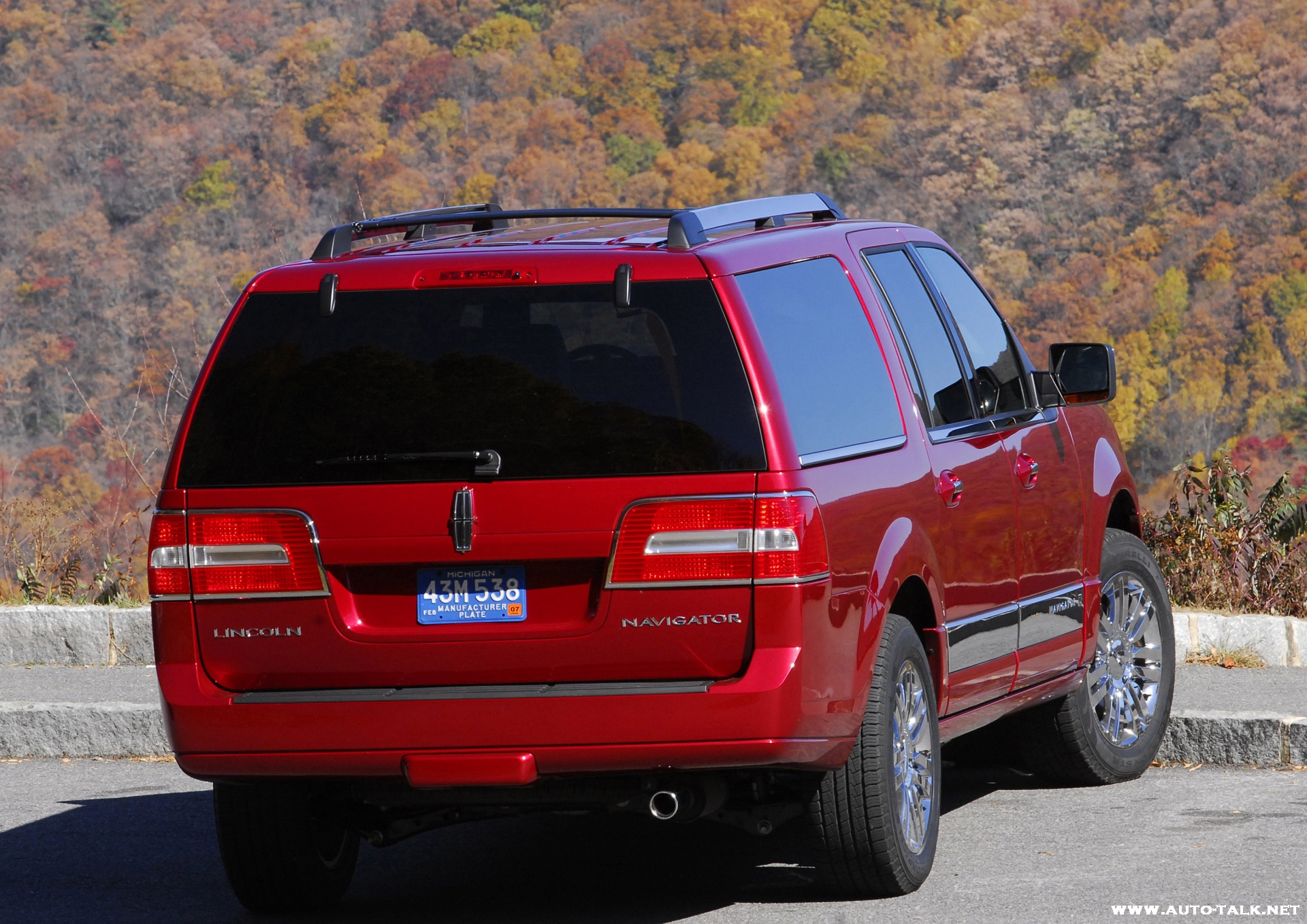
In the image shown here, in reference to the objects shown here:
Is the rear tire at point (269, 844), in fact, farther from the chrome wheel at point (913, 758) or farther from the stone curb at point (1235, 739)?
the stone curb at point (1235, 739)

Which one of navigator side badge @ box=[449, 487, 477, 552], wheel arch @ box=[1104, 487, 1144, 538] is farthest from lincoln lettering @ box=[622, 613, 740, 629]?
wheel arch @ box=[1104, 487, 1144, 538]

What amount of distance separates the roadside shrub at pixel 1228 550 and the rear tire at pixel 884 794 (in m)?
6.03

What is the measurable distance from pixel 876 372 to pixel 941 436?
0.40 meters

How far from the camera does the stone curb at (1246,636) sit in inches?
367

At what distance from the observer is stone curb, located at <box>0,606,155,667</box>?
9.88 m

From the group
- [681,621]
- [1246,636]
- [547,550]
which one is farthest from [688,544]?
[1246,636]

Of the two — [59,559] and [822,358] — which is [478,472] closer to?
[822,358]

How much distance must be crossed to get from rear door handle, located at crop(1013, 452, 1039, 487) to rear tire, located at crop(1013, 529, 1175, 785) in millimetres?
884

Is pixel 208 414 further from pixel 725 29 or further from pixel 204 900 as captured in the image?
pixel 725 29

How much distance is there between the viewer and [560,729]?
172 inches

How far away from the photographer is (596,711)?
14.3 feet

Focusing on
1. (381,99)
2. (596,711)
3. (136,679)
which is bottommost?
(136,679)

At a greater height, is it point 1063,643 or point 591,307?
point 591,307

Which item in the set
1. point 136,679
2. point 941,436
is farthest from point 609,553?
point 136,679
